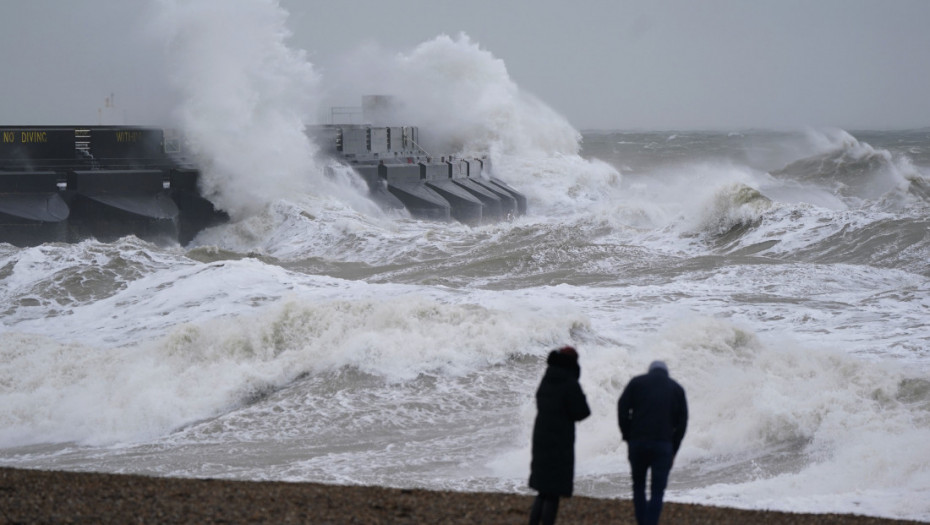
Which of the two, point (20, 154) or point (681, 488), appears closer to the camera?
point (681, 488)

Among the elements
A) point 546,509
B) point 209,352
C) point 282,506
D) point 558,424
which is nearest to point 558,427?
point 558,424

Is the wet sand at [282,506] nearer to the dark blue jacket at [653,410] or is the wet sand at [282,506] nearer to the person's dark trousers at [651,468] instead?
the person's dark trousers at [651,468]

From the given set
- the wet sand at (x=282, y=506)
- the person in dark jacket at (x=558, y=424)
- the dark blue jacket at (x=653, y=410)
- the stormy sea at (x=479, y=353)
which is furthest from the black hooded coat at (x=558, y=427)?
the stormy sea at (x=479, y=353)

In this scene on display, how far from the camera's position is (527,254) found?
18422 millimetres

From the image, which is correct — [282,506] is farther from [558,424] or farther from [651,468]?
[651,468]

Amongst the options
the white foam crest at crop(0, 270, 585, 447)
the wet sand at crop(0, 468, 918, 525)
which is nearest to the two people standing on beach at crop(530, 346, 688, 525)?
the wet sand at crop(0, 468, 918, 525)

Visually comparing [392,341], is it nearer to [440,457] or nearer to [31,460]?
[440,457]

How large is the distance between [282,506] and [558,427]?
171cm

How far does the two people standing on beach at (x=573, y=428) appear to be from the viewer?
4.57m

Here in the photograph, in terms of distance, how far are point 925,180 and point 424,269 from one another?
66.1ft

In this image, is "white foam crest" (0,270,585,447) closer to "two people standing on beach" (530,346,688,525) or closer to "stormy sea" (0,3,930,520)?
"stormy sea" (0,3,930,520)

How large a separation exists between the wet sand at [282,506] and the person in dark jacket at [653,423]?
614 mm

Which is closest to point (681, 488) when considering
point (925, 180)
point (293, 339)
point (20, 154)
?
point (293, 339)

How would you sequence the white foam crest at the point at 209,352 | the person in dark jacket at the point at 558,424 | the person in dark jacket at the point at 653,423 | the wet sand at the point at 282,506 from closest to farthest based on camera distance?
1. the person in dark jacket at the point at 558,424
2. the person in dark jacket at the point at 653,423
3. the wet sand at the point at 282,506
4. the white foam crest at the point at 209,352
